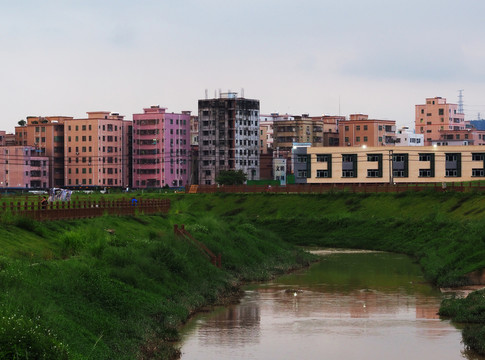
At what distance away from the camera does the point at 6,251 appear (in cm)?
4588

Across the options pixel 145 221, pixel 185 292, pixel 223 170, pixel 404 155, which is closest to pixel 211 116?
pixel 223 170

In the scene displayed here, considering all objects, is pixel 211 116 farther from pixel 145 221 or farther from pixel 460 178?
pixel 145 221

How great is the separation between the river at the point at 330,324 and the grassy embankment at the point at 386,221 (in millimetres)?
4081

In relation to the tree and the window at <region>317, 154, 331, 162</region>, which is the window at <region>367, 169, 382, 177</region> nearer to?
the window at <region>317, 154, 331, 162</region>

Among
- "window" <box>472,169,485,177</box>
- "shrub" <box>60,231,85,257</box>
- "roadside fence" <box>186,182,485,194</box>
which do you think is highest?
"window" <box>472,169,485,177</box>

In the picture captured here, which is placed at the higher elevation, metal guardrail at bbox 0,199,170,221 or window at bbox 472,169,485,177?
window at bbox 472,169,485,177

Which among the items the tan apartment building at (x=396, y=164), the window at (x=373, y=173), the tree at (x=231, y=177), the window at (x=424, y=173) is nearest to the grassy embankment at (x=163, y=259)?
the tan apartment building at (x=396, y=164)

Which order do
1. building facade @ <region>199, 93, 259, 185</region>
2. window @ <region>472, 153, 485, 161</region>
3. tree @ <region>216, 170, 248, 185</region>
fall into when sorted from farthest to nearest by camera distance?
building facade @ <region>199, 93, 259, 185</region>
tree @ <region>216, 170, 248, 185</region>
window @ <region>472, 153, 485, 161</region>

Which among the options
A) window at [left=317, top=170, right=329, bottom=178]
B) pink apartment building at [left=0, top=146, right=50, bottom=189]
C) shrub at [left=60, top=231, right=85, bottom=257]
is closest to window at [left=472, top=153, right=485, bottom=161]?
window at [left=317, top=170, right=329, bottom=178]

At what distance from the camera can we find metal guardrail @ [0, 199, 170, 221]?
5922 cm

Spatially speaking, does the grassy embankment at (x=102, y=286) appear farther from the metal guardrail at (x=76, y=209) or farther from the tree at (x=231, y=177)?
the tree at (x=231, y=177)

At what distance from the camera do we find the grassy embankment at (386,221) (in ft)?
206

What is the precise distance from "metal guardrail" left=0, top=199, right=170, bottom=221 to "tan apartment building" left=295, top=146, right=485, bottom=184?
63.8m

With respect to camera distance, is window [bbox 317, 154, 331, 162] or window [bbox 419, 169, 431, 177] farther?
window [bbox 317, 154, 331, 162]
